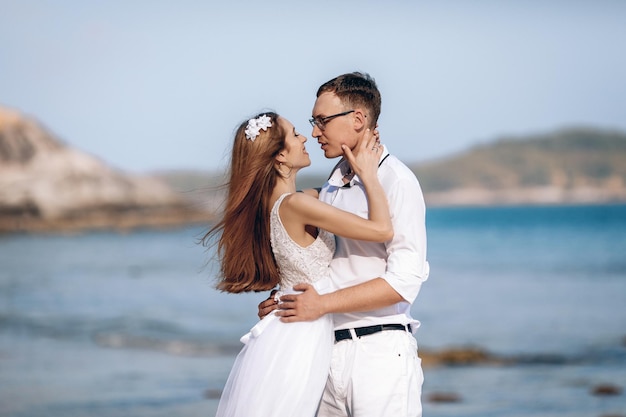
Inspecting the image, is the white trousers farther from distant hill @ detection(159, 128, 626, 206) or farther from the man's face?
distant hill @ detection(159, 128, 626, 206)

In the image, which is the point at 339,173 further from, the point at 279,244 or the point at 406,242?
the point at 406,242

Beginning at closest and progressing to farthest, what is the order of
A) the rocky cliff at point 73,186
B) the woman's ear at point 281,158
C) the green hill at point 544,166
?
the woman's ear at point 281,158 < the rocky cliff at point 73,186 < the green hill at point 544,166

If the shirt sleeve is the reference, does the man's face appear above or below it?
above

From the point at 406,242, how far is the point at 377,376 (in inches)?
20.1

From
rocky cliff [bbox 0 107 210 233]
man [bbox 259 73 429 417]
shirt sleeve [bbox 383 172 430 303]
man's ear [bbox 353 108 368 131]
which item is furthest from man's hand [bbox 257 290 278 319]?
rocky cliff [bbox 0 107 210 233]

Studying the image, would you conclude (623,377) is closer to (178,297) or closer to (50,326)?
(50,326)

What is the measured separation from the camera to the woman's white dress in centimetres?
348

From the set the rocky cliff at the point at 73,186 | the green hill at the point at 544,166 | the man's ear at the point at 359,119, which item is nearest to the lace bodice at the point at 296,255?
the man's ear at the point at 359,119

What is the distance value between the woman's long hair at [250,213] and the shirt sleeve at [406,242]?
0.51 m

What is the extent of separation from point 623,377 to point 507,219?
50645 millimetres

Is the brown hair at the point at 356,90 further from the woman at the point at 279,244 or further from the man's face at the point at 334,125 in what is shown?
the woman at the point at 279,244

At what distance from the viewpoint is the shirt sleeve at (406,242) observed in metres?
3.44

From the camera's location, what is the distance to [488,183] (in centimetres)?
7769

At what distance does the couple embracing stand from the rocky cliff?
4069cm
